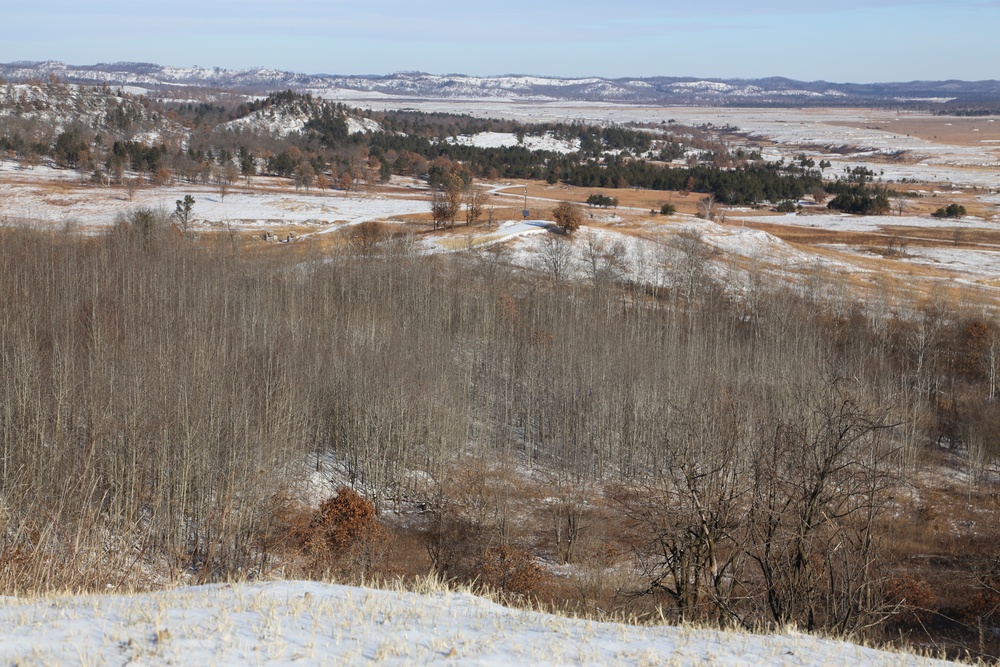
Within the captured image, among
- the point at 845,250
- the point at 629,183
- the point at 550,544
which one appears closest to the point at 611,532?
the point at 550,544

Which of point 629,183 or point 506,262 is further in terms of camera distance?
point 629,183

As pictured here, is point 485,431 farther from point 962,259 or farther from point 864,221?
point 864,221

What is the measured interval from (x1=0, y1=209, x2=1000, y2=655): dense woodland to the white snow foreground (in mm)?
2605

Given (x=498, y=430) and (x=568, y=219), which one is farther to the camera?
(x=568, y=219)

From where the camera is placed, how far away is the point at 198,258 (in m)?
49.2

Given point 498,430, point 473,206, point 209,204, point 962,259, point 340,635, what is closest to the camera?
point 340,635

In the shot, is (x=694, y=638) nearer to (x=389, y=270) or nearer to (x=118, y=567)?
(x=118, y=567)

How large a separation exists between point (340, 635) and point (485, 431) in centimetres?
2670

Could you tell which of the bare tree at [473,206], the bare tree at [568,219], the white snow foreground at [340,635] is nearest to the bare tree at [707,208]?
the bare tree at [568,219]

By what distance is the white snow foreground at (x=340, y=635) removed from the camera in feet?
30.9

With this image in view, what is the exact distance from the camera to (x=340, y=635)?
1034 centimetres

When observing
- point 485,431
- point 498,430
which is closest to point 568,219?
point 498,430

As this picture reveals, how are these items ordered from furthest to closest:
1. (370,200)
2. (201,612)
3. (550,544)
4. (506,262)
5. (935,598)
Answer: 1. (370,200)
2. (506,262)
3. (550,544)
4. (935,598)
5. (201,612)

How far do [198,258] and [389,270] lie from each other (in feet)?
37.2
